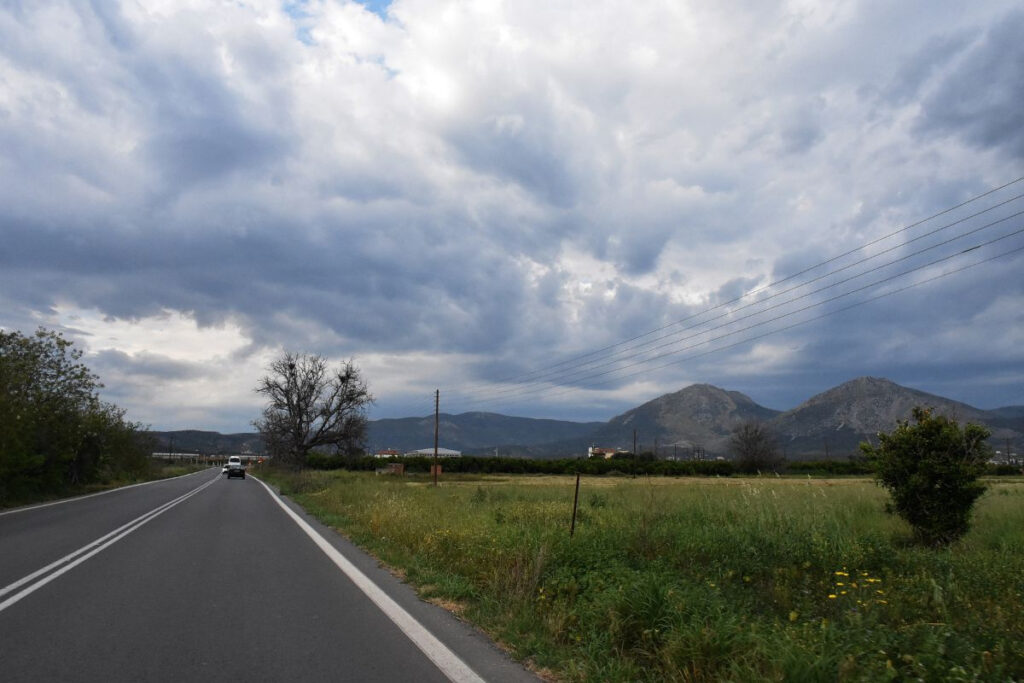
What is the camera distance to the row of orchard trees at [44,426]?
25906 mm

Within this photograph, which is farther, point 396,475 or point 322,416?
point 322,416

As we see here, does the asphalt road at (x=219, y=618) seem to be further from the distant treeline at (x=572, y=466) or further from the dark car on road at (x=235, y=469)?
the distant treeline at (x=572, y=466)

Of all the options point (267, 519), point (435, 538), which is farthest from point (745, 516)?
point (267, 519)

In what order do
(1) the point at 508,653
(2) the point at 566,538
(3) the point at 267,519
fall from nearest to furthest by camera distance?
(1) the point at 508,653 → (2) the point at 566,538 → (3) the point at 267,519

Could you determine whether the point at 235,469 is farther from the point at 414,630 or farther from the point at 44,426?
the point at 414,630

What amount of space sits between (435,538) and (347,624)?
14.8 ft

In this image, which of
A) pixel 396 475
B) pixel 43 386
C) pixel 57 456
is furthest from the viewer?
pixel 396 475

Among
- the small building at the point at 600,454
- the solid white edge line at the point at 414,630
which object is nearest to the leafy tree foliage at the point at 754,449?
the small building at the point at 600,454

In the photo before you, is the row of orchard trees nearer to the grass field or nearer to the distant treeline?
the grass field

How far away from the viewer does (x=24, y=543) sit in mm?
13008

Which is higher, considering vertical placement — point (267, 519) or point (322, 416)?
point (322, 416)

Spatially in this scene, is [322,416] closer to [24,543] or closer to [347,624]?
[24,543]

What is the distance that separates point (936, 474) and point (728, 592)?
733 cm

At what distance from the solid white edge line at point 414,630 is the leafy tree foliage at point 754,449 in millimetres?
87805
